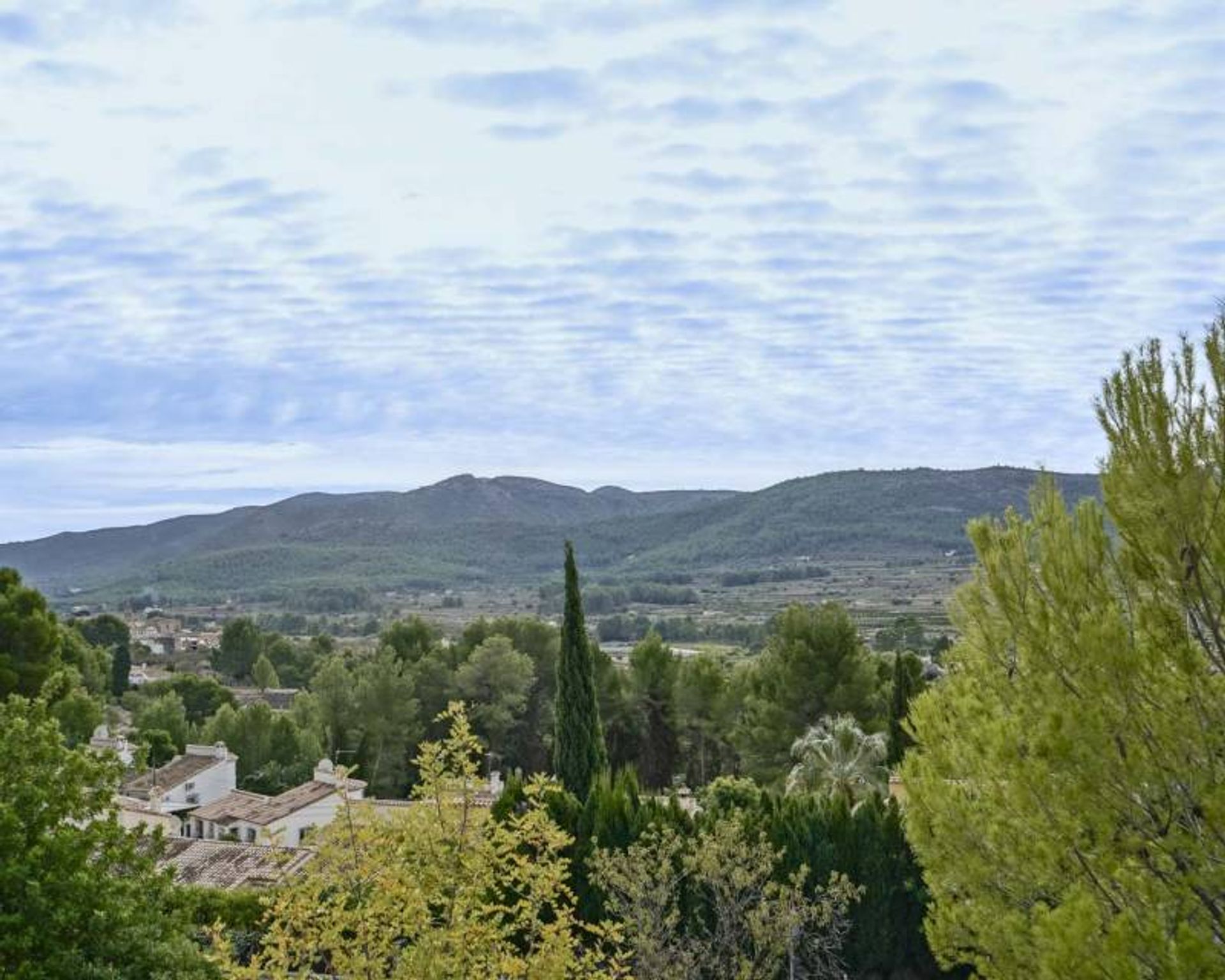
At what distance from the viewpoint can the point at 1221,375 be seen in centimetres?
629

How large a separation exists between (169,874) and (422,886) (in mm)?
2929

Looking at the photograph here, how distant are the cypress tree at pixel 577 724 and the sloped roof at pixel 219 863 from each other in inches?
197

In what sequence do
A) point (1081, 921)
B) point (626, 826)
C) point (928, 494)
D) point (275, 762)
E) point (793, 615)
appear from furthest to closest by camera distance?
point (928, 494), point (275, 762), point (793, 615), point (626, 826), point (1081, 921)

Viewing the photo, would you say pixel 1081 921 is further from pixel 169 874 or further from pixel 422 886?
pixel 169 874

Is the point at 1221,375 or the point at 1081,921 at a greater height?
the point at 1221,375

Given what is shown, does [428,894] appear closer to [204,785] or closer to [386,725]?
[204,785]

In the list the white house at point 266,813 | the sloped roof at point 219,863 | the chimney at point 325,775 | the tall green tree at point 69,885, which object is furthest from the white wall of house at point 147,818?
the tall green tree at point 69,885

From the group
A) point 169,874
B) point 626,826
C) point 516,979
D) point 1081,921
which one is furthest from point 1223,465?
point 626,826

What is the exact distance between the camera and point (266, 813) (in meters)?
29.4

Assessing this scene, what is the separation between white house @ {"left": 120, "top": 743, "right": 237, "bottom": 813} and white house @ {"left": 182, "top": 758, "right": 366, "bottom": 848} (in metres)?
1.46

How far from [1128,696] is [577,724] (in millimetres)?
→ 17443

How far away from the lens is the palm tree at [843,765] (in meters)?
22.3

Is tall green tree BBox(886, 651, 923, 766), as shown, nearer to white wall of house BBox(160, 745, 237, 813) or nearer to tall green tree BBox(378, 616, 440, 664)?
white wall of house BBox(160, 745, 237, 813)

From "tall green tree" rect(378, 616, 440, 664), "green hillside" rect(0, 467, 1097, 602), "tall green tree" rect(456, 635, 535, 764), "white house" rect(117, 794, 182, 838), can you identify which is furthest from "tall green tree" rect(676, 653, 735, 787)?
"green hillside" rect(0, 467, 1097, 602)
